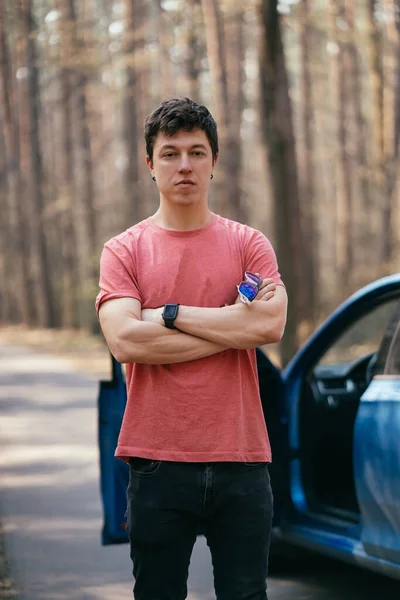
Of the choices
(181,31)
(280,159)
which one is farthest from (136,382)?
(181,31)

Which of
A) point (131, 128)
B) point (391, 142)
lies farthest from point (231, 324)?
point (131, 128)

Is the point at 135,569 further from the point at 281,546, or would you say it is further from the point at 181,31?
the point at 181,31

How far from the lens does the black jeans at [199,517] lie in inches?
127

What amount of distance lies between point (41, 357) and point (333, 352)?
242 inches

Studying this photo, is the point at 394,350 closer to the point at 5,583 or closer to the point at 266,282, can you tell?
the point at 266,282

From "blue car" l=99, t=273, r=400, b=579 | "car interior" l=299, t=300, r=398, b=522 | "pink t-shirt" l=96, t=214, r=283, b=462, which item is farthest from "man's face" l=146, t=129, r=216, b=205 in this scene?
"car interior" l=299, t=300, r=398, b=522

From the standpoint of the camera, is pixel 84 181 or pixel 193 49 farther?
pixel 84 181

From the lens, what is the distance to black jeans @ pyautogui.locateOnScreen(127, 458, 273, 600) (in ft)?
10.6

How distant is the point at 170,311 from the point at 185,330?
78 millimetres

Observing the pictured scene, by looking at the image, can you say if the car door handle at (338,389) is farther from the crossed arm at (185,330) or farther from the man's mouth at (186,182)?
the man's mouth at (186,182)

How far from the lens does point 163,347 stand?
131 inches

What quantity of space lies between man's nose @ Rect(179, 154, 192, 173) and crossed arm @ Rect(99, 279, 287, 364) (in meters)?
0.44

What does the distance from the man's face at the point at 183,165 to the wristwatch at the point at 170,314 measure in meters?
0.33

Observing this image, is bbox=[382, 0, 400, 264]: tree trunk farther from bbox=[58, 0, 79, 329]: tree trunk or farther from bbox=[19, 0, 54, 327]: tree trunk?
bbox=[19, 0, 54, 327]: tree trunk
